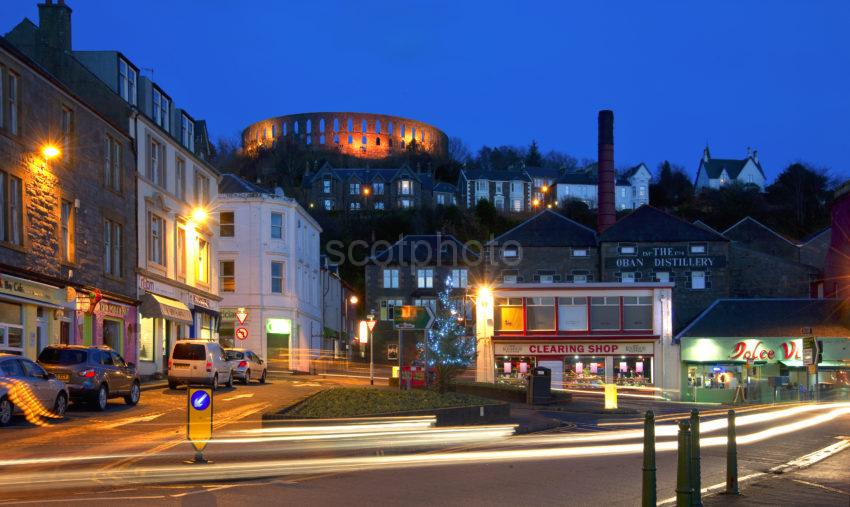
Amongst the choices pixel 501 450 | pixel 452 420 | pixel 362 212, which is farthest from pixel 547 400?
pixel 362 212

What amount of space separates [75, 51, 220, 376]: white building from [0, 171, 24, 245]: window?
25.8 feet

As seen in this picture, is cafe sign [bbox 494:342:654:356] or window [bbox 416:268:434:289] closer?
cafe sign [bbox 494:342:654:356]

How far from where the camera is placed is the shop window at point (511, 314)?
56.5m

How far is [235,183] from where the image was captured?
6500 cm

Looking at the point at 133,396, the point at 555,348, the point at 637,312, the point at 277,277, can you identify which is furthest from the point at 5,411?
the point at 277,277

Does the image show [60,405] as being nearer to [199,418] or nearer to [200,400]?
[200,400]

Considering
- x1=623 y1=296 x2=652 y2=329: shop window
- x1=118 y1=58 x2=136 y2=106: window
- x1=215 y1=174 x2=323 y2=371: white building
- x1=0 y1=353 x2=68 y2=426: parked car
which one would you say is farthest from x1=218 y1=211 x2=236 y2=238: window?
x1=0 y1=353 x2=68 y2=426: parked car

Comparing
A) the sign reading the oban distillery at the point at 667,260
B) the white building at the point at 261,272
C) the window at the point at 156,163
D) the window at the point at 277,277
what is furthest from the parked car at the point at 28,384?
the sign reading the oban distillery at the point at 667,260

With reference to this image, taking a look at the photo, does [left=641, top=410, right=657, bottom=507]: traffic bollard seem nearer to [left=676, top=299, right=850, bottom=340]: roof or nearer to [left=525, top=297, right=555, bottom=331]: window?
[left=525, top=297, right=555, bottom=331]: window

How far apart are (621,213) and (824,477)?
11018 cm

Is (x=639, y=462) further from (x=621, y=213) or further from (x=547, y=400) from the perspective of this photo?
(x=621, y=213)

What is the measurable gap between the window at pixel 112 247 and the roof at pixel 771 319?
31109mm

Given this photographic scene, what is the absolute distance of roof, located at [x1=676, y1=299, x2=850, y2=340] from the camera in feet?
184

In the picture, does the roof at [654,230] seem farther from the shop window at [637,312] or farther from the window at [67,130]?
the window at [67,130]
